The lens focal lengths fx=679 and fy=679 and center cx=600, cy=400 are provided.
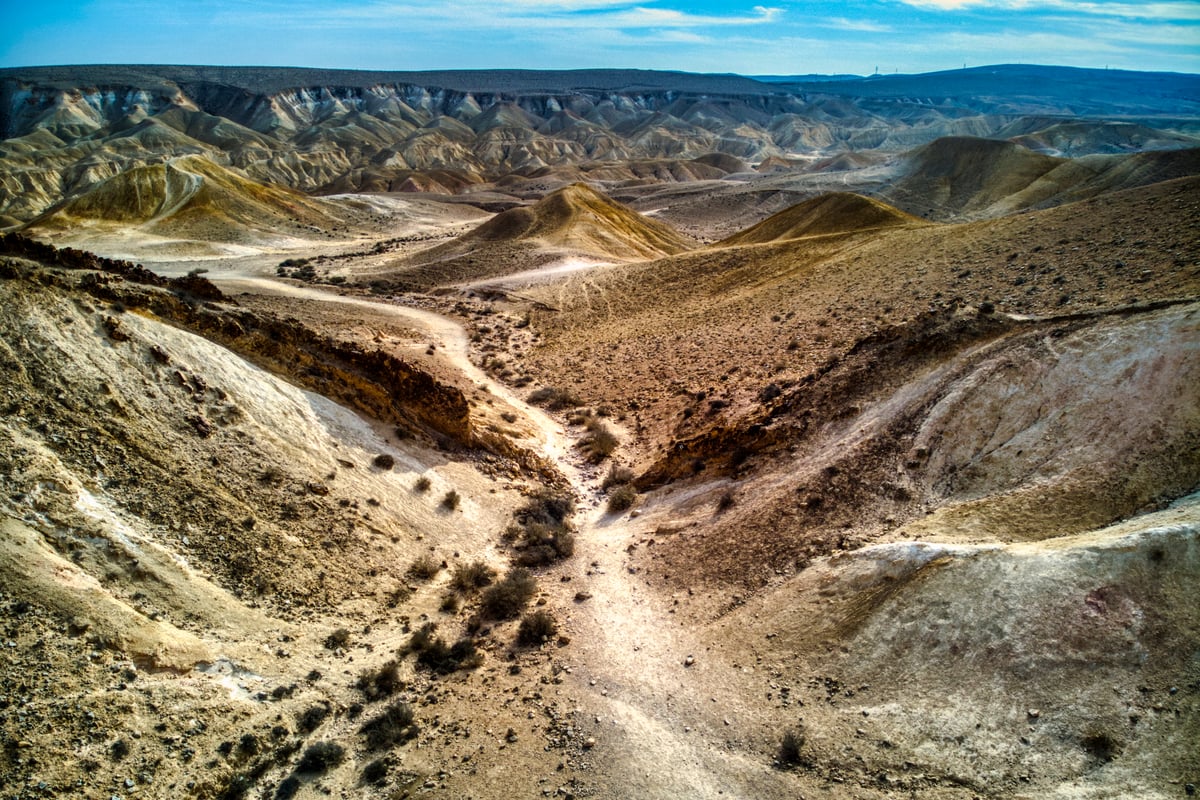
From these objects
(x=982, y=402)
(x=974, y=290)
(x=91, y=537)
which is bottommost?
(x=91, y=537)

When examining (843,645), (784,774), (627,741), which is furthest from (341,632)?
(843,645)

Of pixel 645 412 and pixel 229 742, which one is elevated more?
pixel 645 412

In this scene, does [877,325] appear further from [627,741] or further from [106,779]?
[106,779]

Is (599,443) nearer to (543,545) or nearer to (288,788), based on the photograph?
(543,545)

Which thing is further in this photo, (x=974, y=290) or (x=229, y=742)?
(x=974, y=290)

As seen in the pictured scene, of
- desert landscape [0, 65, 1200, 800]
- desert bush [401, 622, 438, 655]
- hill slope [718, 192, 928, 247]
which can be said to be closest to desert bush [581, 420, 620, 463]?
desert landscape [0, 65, 1200, 800]

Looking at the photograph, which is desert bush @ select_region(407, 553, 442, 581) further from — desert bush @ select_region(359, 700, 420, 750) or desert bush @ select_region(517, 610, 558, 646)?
desert bush @ select_region(359, 700, 420, 750)
